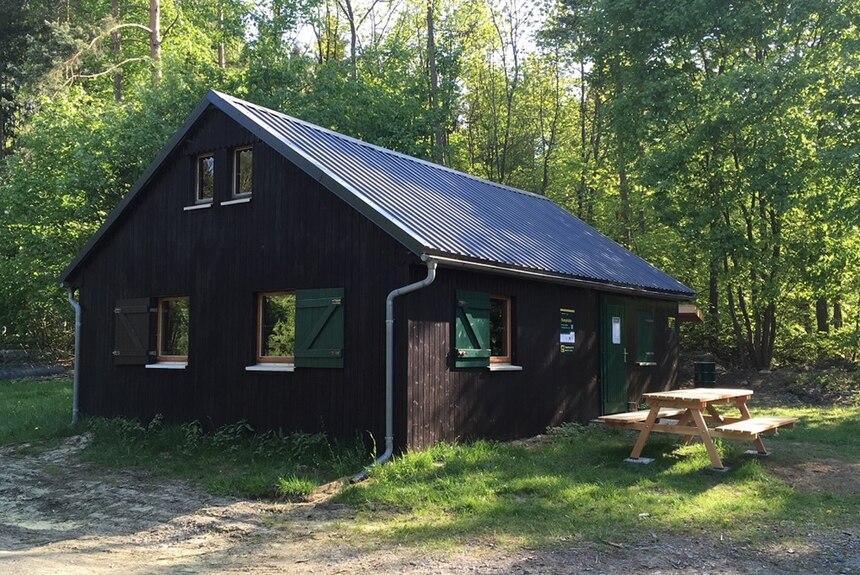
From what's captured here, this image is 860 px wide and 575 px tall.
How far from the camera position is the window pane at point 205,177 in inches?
509

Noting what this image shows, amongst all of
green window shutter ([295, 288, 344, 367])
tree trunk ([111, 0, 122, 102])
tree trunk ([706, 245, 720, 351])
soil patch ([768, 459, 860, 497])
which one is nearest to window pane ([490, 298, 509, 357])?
green window shutter ([295, 288, 344, 367])

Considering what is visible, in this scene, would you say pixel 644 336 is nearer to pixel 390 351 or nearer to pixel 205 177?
pixel 390 351

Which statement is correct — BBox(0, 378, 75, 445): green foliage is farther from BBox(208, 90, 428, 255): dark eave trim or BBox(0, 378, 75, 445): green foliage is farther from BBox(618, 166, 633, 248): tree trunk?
BBox(618, 166, 633, 248): tree trunk

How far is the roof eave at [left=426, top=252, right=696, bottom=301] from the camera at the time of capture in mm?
10024

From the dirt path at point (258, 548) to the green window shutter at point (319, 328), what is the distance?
8.23 feet

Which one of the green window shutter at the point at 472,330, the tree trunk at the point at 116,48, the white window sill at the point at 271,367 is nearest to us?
the green window shutter at the point at 472,330

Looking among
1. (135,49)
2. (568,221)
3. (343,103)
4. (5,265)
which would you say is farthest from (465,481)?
(135,49)

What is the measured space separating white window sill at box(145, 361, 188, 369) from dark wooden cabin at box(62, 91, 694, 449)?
3cm

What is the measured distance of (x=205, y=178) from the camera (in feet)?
42.9

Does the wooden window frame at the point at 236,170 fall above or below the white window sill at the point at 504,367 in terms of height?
above

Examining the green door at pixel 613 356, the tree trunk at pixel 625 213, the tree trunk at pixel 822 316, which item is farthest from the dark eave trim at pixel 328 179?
the tree trunk at pixel 822 316

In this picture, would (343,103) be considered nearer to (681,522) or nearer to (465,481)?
(465,481)

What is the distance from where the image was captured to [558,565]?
5.89 m

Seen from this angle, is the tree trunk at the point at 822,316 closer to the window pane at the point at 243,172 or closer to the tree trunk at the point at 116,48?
the window pane at the point at 243,172
